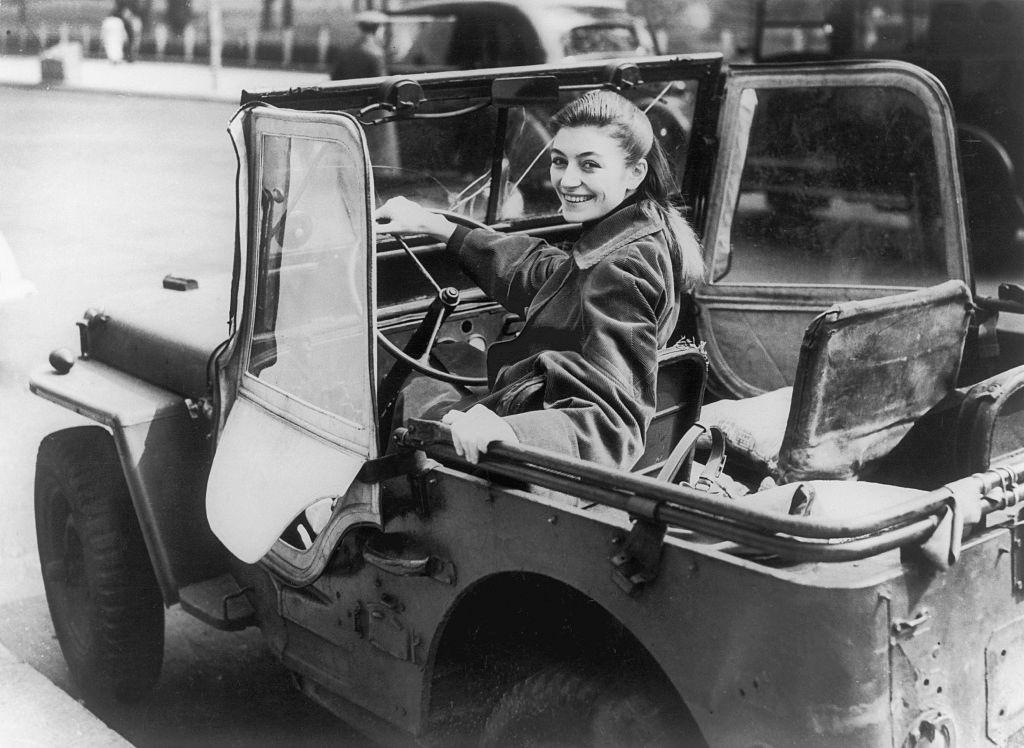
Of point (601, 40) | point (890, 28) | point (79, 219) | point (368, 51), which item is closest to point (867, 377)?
point (368, 51)

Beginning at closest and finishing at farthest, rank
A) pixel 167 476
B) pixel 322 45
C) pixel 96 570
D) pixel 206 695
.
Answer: pixel 167 476 → pixel 96 570 → pixel 206 695 → pixel 322 45

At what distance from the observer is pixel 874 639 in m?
1.83

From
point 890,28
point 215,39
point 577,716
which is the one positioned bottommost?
point 577,716

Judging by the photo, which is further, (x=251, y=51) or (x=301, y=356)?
(x=251, y=51)

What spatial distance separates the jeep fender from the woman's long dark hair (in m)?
1.41

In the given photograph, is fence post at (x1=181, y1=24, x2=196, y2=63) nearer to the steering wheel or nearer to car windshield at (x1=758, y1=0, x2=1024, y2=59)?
car windshield at (x1=758, y1=0, x2=1024, y2=59)

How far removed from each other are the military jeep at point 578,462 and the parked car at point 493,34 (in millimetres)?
5912

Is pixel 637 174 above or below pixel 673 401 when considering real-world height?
above

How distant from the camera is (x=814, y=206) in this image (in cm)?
405

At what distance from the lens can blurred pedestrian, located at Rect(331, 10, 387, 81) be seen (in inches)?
370

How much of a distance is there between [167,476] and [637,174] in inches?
61.4

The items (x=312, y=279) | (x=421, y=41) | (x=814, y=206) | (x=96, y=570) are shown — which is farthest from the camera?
(x=421, y=41)

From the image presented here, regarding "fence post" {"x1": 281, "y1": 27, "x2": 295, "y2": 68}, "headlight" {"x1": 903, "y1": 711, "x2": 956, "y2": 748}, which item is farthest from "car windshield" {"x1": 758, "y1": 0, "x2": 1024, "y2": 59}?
"fence post" {"x1": 281, "y1": 27, "x2": 295, "y2": 68}

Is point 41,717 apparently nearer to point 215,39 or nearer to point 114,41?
point 114,41
